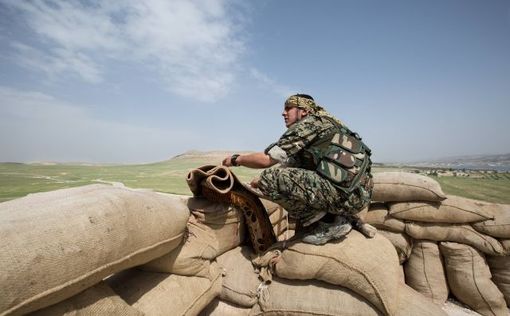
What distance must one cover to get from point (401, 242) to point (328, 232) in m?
1.30

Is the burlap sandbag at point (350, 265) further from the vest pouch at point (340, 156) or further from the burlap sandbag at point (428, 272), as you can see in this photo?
the burlap sandbag at point (428, 272)

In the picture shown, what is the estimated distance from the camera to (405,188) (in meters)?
2.87

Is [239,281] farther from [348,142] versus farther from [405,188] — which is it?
[405,188]

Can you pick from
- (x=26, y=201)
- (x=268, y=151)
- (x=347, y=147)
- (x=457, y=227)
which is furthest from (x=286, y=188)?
(x=457, y=227)

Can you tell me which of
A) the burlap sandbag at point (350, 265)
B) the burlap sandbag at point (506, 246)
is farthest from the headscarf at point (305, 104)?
the burlap sandbag at point (506, 246)

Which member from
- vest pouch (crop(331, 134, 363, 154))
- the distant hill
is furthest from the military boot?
the distant hill

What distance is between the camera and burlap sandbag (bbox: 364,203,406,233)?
2.96 meters

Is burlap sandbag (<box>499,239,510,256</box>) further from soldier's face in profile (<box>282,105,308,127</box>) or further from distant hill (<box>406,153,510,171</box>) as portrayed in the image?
distant hill (<box>406,153,510,171</box>)

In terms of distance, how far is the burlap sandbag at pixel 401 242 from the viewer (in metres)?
2.95

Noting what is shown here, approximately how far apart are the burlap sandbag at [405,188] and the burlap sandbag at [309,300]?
1.29 metres

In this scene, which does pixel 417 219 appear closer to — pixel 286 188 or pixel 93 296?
pixel 286 188

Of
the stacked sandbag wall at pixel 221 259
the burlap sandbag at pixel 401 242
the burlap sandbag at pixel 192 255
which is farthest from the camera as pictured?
the burlap sandbag at pixel 401 242

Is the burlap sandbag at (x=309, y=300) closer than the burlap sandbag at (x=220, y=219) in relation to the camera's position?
Yes

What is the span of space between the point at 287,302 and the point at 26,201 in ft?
5.45
